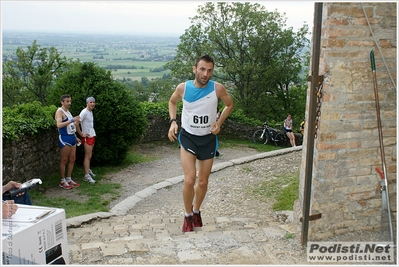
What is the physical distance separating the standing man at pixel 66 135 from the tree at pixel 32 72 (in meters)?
15.9

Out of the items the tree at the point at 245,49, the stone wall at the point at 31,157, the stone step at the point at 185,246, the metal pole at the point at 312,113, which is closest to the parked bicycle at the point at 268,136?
the tree at the point at 245,49

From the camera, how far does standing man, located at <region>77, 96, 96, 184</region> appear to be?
8.52 m

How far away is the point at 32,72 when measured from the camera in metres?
23.8

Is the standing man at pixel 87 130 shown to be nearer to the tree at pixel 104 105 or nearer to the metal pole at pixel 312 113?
the tree at pixel 104 105

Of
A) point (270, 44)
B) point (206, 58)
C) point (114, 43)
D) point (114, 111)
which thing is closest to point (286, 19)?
point (270, 44)

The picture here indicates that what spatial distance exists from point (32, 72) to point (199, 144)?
69.4 ft

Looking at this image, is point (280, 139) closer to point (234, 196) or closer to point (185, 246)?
point (234, 196)

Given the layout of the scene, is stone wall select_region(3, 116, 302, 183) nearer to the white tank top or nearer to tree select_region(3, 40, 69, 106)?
the white tank top

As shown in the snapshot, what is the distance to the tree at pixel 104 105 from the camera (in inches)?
377

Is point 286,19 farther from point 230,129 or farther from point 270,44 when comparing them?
point 230,129

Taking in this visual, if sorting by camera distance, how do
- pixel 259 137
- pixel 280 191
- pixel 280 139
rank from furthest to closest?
pixel 280 139
pixel 259 137
pixel 280 191

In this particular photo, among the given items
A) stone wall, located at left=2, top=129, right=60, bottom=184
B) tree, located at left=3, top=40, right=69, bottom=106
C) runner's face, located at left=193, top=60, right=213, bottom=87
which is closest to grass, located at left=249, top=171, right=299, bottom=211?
runner's face, located at left=193, top=60, right=213, bottom=87

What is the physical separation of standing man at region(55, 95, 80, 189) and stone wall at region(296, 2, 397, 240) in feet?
16.7

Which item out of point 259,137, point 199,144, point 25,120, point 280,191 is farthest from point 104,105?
point 259,137
